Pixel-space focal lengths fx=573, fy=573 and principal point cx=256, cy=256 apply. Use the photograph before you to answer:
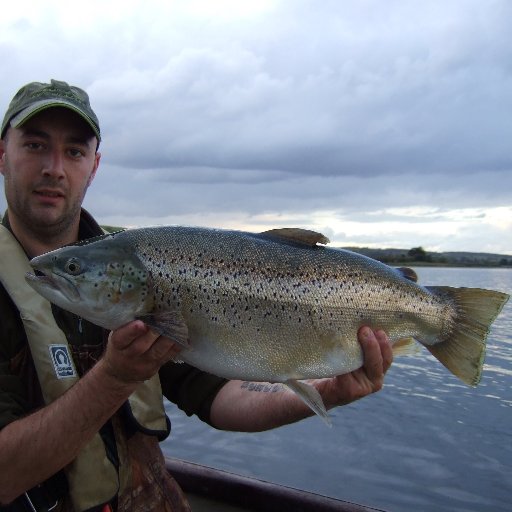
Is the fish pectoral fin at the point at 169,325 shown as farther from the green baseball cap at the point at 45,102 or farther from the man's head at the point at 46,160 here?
the green baseball cap at the point at 45,102

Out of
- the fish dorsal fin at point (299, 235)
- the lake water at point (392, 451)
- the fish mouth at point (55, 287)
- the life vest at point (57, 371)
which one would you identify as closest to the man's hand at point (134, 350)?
the fish mouth at point (55, 287)

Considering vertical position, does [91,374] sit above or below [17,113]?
below

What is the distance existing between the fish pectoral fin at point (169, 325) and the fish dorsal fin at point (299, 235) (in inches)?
32.0

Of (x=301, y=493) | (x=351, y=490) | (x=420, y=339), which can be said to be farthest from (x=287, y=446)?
(x=420, y=339)

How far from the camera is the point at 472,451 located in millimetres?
11828

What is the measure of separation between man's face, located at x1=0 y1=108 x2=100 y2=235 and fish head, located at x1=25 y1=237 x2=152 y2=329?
0.79 metres

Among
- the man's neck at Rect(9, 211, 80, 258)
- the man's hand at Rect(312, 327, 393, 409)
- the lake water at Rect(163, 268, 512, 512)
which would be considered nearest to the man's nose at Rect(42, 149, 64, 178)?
the man's neck at Rect(9, 211, 80, 258)

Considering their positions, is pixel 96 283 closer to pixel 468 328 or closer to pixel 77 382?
pixel 77 382

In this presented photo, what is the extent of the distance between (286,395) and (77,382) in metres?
1.53

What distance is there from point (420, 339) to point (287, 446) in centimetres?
864

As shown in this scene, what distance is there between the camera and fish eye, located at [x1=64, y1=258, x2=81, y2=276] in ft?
10.2

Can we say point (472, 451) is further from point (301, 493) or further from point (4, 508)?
point (4, 508)

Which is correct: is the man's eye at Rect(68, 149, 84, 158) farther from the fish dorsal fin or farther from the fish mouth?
the fish dorsal fin

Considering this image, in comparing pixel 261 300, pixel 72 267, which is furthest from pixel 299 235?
pixel 72 267
